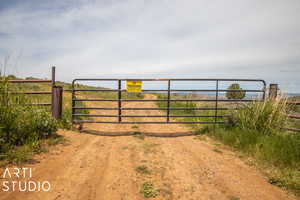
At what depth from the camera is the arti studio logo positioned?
2289 mm

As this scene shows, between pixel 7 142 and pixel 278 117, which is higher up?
pixel 278 117

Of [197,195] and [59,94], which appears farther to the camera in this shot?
[59,94]

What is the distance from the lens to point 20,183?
2396 millimetres

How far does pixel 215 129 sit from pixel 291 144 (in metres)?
2.03

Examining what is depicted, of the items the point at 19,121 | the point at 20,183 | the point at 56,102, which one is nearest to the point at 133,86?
the point at 56,102

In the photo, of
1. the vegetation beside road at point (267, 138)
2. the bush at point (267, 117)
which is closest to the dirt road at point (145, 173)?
the vegetation beside road at point (267, 138)

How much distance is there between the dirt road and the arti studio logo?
8 cm

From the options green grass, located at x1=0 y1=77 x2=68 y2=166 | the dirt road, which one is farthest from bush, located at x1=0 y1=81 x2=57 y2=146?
the dirt road

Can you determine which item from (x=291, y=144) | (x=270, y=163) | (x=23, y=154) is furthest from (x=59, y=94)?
(x=291, y=144)

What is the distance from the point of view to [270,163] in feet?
10.4

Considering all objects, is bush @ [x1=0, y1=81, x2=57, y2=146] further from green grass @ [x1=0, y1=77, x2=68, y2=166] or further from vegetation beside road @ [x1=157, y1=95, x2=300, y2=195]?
vegetation beside road @ [x1=157, y1=95, x2=300, y2=195]

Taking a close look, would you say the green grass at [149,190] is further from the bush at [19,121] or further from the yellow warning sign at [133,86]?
the yellow warning sign at [133,86]

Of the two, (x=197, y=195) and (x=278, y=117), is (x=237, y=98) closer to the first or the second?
(x=278, y=117)

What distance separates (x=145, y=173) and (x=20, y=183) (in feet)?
6.49
